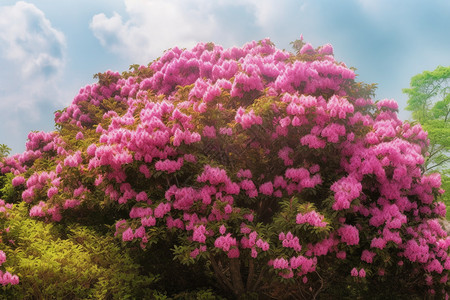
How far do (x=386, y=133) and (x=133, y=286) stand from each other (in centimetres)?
584

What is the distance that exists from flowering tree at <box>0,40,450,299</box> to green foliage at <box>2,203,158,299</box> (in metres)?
0.73

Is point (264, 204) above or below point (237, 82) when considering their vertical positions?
below

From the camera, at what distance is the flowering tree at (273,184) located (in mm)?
7082

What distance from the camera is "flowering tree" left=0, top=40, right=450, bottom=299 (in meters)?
7.08

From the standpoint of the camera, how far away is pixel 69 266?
23.5 feet

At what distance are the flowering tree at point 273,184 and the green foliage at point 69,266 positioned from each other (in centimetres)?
73

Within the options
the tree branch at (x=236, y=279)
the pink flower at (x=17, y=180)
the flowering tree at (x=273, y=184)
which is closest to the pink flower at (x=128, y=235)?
the flowering tree at (x=273, y=184)

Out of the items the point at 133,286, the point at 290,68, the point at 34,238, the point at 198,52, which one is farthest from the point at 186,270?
the point at 198,52

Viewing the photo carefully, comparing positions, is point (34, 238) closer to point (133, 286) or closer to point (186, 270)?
point (133, 286)

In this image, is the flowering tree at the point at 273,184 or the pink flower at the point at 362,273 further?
the pink flower at the point at 362,273

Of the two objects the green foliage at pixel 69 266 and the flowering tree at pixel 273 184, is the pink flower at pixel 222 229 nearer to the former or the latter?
the flowering tree at pixel 273 184

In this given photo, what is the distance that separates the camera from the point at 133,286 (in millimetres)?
7695

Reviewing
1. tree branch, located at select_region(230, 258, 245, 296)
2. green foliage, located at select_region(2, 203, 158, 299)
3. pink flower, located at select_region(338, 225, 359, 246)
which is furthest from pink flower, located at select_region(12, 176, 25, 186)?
pink flower, located at select_region(338, 225, 359, 246)

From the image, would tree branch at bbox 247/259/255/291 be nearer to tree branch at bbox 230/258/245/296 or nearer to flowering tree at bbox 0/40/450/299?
flowering tree at bbox 0/40/450/299
